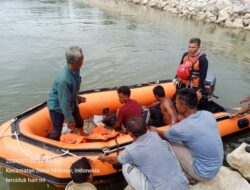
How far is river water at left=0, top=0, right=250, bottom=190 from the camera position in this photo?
7229 mm

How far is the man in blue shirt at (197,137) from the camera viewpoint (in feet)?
9.85

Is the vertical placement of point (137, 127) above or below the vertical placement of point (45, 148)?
above

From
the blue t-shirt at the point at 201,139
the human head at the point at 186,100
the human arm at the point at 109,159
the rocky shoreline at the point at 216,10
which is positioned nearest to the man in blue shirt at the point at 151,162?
the blue t-shirt at the point at 201,139

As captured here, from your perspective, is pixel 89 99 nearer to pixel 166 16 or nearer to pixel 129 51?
pixel 129 51

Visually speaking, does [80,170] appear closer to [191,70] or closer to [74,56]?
[74,56]

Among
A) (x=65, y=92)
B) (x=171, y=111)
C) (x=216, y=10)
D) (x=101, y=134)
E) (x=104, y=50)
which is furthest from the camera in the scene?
(x=216, y=10)

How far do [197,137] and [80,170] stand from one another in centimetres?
126

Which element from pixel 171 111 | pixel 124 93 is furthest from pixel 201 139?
pixel 124 93

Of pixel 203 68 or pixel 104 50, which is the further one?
pixel 104 50

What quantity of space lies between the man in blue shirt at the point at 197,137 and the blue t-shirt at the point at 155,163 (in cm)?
32

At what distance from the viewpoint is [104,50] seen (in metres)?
10.4

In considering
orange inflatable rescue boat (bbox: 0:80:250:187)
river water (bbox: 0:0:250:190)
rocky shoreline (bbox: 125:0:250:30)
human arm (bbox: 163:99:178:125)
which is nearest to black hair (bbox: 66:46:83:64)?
orange inflatable rescue boat (bbox: 0:80:250:187)

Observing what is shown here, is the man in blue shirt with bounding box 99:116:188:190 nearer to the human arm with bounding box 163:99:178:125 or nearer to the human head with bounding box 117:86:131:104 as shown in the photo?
the human head with bounding box 117:86:131:104

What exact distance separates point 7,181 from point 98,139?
1.36 meters
